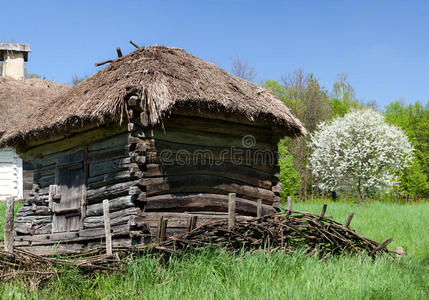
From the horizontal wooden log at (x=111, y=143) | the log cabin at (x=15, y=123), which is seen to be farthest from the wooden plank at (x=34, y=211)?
the log cabin at (x=15, y=123)

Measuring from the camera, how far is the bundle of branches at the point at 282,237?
604 centimetres

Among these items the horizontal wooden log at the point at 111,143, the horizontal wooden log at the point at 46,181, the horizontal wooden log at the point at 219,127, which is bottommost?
the horizontal wooden log at the point at 46,181

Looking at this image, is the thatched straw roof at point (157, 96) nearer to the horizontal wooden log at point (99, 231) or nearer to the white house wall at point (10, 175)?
the horizontal wooden log at point (99, 231)

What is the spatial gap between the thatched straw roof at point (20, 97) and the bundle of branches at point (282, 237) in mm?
12561

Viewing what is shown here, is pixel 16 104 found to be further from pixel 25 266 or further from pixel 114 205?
pixel 25 266

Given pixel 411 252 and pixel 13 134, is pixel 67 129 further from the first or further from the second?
pixel 411 252

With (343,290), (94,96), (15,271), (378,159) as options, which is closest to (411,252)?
(343,290)

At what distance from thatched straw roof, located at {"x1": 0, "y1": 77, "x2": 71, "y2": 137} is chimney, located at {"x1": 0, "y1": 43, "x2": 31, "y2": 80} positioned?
159 cm

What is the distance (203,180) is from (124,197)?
1465mm

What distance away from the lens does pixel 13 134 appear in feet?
31.0


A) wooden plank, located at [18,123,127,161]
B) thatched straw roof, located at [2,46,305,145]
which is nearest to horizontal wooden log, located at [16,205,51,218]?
wooden plank, located at [18,123,127,161]

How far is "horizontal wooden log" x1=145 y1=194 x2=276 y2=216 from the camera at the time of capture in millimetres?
7305

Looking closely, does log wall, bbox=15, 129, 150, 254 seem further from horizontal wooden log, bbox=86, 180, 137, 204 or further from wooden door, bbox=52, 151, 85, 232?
wooden door, bbox=52, 151, 85, 232

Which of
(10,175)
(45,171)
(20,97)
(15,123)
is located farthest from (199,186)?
A: (20,97)
